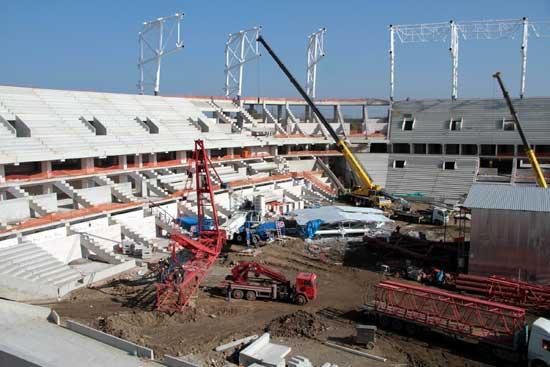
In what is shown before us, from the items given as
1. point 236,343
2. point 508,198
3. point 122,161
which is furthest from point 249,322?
point 122,161

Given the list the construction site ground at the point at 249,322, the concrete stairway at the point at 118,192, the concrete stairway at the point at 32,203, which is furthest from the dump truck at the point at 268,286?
the concrete stairway at the point at 118,192

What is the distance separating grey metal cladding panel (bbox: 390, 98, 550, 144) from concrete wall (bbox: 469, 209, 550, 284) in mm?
26165

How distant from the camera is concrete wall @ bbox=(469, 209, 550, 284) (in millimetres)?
18312

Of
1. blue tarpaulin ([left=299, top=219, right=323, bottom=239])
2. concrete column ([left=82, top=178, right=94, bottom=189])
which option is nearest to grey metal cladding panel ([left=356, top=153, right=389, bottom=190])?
blue tarpaulin ([left=299, top=219, right=323, bottom=239])

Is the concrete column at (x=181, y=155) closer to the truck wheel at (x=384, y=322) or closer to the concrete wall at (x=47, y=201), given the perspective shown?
the concrete wall at (x=47, y=201)

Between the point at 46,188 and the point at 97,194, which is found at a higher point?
the point at 46,188

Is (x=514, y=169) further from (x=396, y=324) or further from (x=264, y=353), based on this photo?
(x=264, y=353)

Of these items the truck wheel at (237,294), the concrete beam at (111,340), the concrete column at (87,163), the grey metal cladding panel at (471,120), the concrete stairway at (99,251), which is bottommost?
the truck wheel at (237,294)

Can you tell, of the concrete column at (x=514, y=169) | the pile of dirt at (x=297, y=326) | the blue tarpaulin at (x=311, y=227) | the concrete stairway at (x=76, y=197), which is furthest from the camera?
the concrete column at (x=514, y=169)

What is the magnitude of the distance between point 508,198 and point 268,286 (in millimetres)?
10672

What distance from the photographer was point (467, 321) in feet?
47.0

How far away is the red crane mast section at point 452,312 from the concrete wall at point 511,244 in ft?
13.2

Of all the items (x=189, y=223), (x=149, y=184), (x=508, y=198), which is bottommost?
(x=189, y=223)

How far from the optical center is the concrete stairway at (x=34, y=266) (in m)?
17.7
